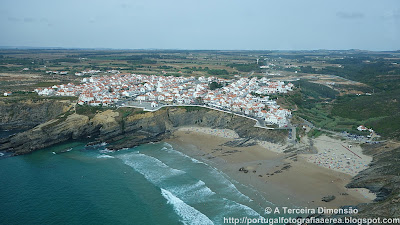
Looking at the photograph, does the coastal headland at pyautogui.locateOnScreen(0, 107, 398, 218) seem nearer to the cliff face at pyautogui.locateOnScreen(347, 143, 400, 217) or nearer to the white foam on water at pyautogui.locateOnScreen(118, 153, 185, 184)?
the cliff face at pyautogui.locateOnScreen(347, 143, 400, 217)

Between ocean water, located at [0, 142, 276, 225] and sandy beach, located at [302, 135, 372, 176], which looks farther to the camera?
sandy beach, located at [302, 135, 372, 176]

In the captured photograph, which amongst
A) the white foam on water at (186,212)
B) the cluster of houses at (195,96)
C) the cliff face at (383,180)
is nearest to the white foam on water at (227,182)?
the white foam on water at (186,212)

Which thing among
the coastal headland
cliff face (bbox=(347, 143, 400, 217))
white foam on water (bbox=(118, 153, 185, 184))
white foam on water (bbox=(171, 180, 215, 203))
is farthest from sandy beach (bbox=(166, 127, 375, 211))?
white foam on water (bbox=(118, 153, 185, 184))

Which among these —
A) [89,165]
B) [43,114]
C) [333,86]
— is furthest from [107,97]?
[333,86]

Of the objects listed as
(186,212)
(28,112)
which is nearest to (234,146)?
(186,212)

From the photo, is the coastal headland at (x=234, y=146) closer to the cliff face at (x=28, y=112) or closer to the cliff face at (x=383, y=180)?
the cliff face at (x=383, y=180)

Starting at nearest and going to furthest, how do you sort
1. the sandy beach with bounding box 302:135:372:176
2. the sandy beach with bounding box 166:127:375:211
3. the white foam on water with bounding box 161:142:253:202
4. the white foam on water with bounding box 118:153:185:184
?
the sandy beach with bounding box 166:127:375:211
the white foam on water with bounding box 161:142:253:202
the white foam on water with bounding box 118:153:185:184
the sandy beach with bounding box 302:135:372:176

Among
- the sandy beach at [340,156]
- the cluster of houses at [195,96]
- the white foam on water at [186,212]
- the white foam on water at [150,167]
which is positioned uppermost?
the cluster of houses at [195,96]

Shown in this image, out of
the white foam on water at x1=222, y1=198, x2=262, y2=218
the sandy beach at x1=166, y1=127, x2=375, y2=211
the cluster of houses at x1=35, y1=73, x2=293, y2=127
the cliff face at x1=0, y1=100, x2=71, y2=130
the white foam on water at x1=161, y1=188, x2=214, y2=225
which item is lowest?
the white foam on water at x1=161, y1=188, x2=214, y2=225

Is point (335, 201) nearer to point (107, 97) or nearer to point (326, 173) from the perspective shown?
point (326, 173)
